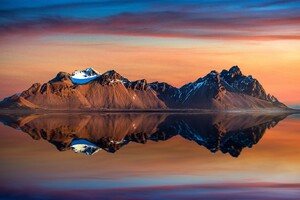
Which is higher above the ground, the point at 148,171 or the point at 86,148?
the point at 86,148

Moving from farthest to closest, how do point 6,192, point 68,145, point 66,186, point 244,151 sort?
point 68,145 < point 244,151 < point 66,186 < point 6,192

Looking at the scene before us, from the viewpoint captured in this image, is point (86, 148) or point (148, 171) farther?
point (86, 148)

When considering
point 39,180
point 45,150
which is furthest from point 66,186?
point 45,150

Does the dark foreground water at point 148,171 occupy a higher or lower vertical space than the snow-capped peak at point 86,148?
lower

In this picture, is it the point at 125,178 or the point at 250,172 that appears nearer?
the point at 125,178

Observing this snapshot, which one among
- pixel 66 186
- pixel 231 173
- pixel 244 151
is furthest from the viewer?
pixel 244 151

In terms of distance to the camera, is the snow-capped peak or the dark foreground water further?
the snow-capped peak

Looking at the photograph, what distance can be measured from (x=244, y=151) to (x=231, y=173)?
15.2m

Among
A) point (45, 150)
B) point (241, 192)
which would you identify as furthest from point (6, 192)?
point (45, 150)

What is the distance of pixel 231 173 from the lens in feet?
117

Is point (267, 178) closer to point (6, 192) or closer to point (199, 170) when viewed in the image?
point (199, 170)

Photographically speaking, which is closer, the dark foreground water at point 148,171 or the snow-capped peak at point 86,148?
the dark foreground water at point 148,171

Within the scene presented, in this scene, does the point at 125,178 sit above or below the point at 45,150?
below

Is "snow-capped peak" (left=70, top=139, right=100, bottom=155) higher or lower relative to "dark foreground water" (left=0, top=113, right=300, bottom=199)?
higher
